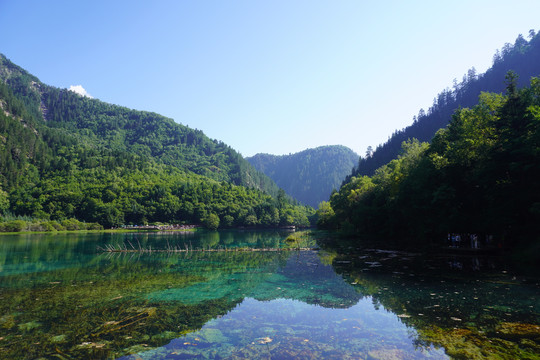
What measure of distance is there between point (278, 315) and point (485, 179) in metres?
28.6

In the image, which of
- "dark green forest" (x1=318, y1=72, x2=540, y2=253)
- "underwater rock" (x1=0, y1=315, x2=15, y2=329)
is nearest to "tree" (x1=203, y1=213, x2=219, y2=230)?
"dark green forest" (x1=318, y1=72, x2=540, y2=253)

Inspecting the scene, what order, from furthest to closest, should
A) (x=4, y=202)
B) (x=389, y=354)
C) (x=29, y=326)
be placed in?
(x=4, y=202) < (x=29, y=326) < (x=389, y=354)

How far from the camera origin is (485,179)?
31938 millimetres

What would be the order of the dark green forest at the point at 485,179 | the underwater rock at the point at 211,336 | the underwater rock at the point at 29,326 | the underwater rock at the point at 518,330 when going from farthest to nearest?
the dark green forest at the point at 485,179 < the underwater rock at the point at 29,326 < the underwater rock at the point at 211,336 < the underwater rock at the point at 518,330

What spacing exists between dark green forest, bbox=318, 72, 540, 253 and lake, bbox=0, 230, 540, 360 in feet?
23.8

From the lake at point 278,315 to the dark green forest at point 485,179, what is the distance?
285 inches

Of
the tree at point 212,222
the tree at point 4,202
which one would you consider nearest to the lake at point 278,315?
the tree at point 4,202

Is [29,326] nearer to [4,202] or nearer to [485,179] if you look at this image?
[485,179]

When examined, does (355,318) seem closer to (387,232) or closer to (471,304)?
(471,304)

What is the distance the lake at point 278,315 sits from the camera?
1060 centimetres

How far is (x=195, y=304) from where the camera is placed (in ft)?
56.7

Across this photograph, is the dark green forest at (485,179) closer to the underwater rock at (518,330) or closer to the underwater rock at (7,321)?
the underwater rock at (518,330)

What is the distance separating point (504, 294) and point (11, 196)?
177 metres

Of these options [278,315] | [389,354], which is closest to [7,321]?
[278,315]
